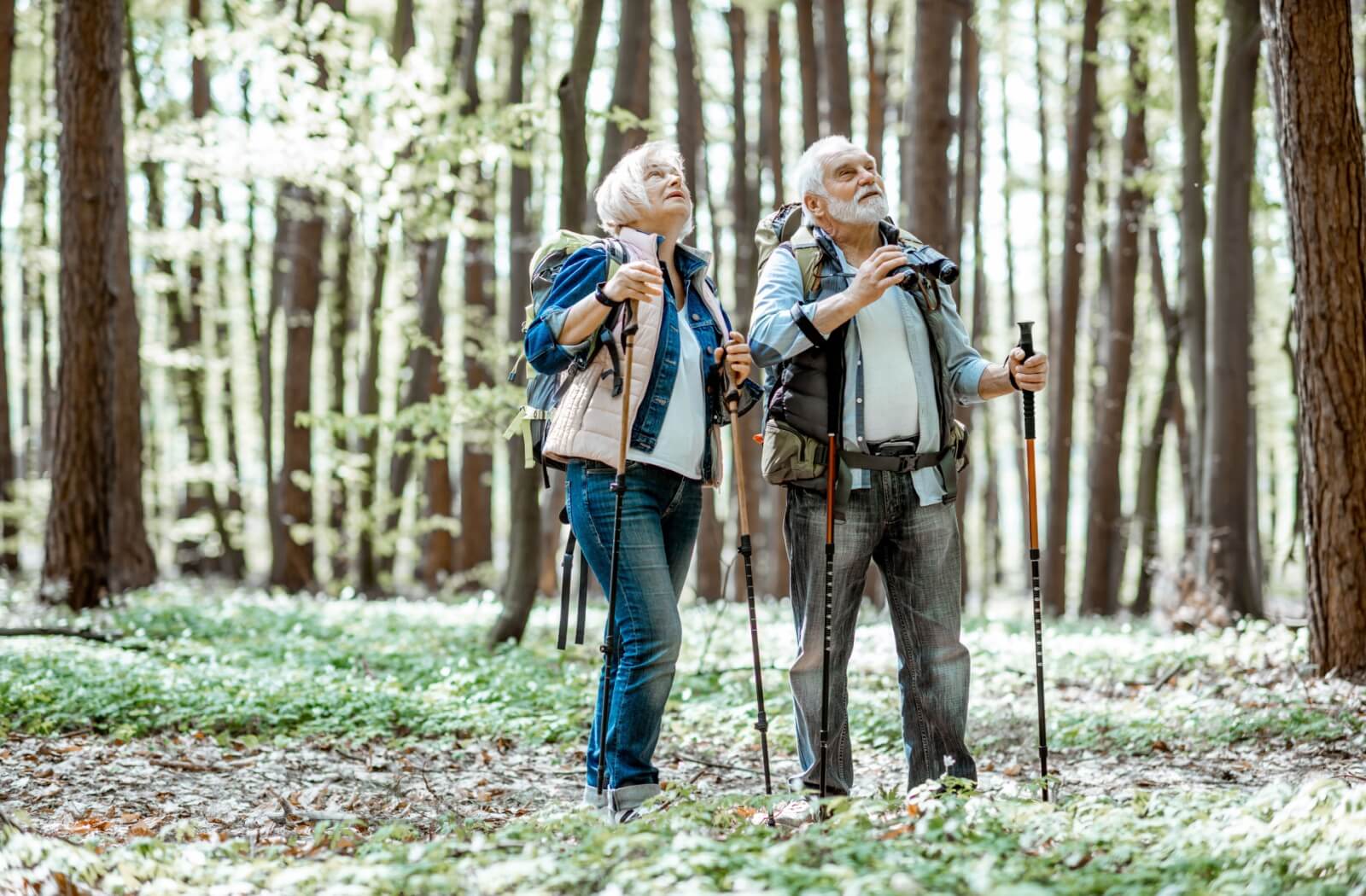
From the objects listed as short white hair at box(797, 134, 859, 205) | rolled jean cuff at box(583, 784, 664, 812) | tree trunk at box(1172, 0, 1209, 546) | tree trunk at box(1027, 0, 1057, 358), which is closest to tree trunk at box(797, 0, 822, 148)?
tree trunk at box(1172, 0, 1209, 546)

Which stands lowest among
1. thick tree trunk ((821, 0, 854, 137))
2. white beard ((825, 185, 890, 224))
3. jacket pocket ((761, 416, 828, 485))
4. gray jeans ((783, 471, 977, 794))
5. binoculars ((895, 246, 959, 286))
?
gray jeans ((783, 471, 977, 794))

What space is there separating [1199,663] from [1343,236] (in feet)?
9.51

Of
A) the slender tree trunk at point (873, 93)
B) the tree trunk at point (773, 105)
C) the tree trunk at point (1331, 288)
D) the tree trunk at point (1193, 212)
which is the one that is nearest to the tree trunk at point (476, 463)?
the tree trunk at point (773, 105)

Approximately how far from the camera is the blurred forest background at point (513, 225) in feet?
32.7

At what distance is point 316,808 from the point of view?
4.80 metres

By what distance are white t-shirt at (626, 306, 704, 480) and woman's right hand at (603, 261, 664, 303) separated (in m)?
0.35

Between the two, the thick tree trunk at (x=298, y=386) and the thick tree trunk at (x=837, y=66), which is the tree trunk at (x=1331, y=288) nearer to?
the thick tree trunk at (x=837, y=66)

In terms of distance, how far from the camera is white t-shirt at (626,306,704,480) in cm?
417

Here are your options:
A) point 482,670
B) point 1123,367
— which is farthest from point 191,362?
point 1123,367

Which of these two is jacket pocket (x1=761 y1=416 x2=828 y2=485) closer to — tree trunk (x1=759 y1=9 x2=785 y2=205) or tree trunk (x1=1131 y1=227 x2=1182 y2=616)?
tree trunk (x1=1131 y1=227 x2=1182 y2=616)

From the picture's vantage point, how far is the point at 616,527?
13.3 feet

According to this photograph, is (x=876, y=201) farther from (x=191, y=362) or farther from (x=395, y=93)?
(x=191, y=362)

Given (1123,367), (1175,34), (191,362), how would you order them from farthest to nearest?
(191,362), (1123,367), (1175,34)

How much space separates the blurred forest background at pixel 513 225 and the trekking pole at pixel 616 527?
2.42 meters
